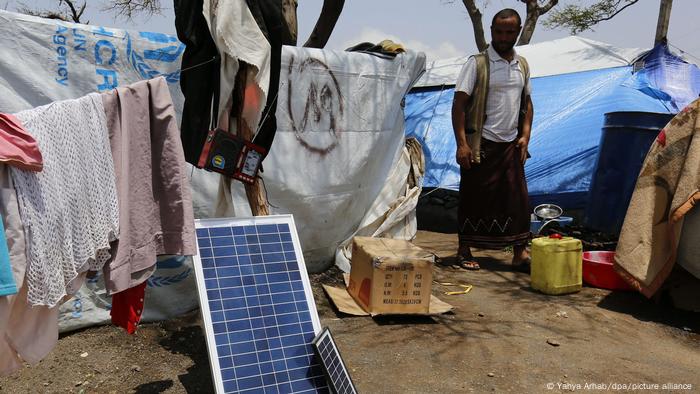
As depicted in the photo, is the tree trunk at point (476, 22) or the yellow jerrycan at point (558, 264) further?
the tree trunk at point (476, 22)

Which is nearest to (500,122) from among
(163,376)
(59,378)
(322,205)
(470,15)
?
(322,205)

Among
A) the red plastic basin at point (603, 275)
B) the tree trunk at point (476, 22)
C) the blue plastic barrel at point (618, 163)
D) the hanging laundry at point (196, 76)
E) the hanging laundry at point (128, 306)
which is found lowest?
the red plastic basin at point (603, 275)

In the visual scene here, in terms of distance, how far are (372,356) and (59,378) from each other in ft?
5.72

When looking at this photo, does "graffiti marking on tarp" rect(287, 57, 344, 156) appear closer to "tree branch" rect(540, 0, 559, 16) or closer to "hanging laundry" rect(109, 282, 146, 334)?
"hanging laundry" rect(109, 282, 146, 334)

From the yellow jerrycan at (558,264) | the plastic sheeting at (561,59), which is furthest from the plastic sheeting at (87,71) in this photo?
the plastic sheeting at (561,59)

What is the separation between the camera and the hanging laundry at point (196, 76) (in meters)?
2.99

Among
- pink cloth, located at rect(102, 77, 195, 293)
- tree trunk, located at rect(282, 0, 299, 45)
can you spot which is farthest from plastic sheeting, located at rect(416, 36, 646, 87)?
pink cloth, located at rect(102, 77, 195, 293)

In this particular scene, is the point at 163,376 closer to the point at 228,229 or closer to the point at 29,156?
the point at 228,229

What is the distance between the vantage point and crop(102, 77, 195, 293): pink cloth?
235 cm

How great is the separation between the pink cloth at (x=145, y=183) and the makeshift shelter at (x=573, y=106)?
526cm

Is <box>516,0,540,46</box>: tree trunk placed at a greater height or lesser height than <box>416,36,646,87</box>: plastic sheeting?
greater

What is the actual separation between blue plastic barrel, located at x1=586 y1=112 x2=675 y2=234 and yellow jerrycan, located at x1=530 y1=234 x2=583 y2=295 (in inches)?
53.9

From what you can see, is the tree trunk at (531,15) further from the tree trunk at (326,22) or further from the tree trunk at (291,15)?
the tree trunk at (291,15)

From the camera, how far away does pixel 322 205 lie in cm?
502
